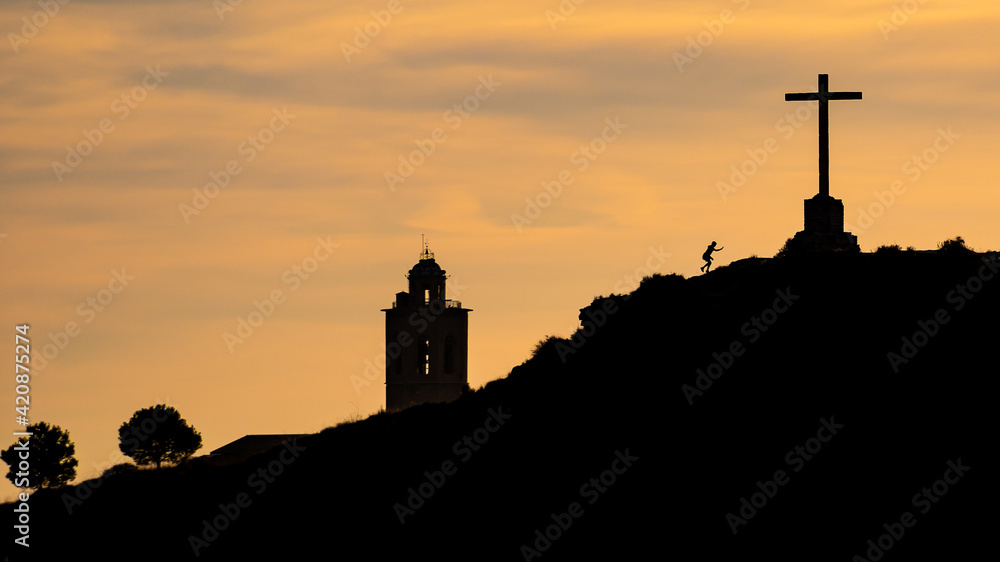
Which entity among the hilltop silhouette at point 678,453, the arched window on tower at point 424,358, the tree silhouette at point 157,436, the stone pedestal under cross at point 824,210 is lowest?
the hilltop silhouette at point 678,453

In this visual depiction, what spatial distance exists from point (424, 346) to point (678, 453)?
8886 cm

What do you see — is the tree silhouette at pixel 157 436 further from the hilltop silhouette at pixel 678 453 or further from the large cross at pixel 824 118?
the large cross at pixel 824 118

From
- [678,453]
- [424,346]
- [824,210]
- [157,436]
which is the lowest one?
[678,453]

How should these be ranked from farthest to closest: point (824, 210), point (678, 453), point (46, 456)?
point (46, 456), point (824, 210), point (678, 453)

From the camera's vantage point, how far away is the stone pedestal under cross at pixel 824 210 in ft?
221

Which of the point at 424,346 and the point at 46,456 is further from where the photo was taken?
the point at 424,346

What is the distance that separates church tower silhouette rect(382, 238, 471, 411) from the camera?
145125 mm

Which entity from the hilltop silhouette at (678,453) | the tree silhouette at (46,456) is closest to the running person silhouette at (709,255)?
the hilltop silhouette at (678,453)

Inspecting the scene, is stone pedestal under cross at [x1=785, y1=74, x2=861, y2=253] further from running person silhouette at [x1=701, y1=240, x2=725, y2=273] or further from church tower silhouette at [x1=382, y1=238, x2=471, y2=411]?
church tower silhouette at [x1=382, y1=238, x2=471, y2=411]

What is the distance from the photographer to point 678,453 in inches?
2318

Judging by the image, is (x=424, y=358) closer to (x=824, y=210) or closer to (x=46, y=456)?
(x=46, y=456)

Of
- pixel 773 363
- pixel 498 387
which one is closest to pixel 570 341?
pixel 498 387

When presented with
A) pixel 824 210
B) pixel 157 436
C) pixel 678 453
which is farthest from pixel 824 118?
pixel 157 436

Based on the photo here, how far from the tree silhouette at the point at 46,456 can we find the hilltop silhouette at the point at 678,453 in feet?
175
